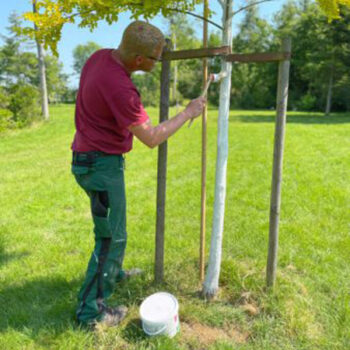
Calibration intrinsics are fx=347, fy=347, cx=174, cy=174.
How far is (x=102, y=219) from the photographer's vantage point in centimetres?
261

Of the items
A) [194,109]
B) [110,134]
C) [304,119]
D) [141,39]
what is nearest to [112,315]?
[110,134]

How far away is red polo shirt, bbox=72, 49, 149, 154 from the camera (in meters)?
2.26

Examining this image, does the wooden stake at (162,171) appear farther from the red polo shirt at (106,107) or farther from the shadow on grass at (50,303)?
the red polo shirt at (106,107)

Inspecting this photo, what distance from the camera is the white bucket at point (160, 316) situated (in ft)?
8.34

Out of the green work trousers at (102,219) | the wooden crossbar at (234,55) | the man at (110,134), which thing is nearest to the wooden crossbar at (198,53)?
the wooden crossbar at (234,55)

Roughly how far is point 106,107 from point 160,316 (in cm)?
157

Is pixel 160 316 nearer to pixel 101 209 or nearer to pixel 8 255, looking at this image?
pixel 101 209

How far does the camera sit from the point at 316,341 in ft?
8.52

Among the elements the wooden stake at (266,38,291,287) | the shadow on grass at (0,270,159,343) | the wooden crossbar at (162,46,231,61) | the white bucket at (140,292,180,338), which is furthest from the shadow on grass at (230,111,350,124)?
the white bucket at (140,292,180,338)

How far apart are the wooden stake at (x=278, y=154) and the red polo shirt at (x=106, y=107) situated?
115cm

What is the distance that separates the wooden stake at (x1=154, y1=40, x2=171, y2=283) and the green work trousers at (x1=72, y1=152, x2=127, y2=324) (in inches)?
19.9

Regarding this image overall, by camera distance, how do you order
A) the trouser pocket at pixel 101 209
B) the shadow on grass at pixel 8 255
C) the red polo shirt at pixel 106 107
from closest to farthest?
the red polo shirt at pixel 106 107, the trouser pocket at pixel 101 209, the shadow on grass at pixel 8 255

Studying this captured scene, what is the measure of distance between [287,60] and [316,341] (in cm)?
213

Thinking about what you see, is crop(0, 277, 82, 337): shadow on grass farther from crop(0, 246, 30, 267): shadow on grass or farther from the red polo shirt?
the red polo shirt
